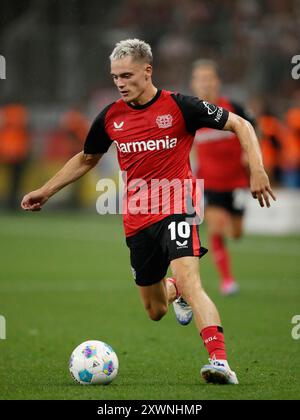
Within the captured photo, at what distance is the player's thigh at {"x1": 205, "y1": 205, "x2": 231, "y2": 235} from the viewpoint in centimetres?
1256

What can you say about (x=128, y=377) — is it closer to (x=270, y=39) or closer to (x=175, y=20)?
(x=270, y=39)

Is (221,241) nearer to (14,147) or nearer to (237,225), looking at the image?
(237,225)

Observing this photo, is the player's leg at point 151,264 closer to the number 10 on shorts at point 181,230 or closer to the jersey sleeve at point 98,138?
the number 10 on shorts at point 181,230

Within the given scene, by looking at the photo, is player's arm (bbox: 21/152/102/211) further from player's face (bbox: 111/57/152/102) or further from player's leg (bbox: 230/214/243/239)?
player's leg (bbox: 230/214/243/239)

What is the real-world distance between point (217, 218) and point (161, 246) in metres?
5.24

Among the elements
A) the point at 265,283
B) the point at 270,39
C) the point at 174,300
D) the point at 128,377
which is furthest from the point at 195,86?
the point at 270,39

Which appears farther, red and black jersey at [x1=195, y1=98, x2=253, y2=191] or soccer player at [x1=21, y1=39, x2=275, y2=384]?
red and black jersey at [x1=195, y1=98, x2=253, y2=191]

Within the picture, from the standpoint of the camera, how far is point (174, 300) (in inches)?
322

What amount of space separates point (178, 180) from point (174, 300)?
132 centimetres

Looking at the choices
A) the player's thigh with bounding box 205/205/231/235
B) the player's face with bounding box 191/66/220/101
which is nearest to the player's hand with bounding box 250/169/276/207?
the player's face with bounding box 191/66/220/101

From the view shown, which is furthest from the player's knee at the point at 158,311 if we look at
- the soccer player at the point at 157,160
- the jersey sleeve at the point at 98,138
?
the jersey sleeve at the point at 98,138

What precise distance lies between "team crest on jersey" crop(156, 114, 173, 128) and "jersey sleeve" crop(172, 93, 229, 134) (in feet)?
0.33

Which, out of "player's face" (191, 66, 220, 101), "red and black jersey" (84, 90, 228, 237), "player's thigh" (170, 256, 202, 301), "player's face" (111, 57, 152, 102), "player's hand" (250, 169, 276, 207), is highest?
"player's face" (191, 66, 220, 101)

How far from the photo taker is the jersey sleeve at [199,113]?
7000 mm
